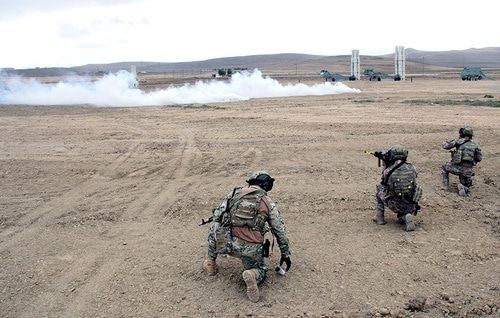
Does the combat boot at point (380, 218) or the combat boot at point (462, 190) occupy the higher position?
the combat boot at point (462, 190)

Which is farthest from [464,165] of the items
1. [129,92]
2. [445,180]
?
[129,92]

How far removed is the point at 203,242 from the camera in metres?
8.02

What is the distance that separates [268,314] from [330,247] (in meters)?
2.16

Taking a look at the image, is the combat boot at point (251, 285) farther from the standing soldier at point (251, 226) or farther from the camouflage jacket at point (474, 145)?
the camouflage jacket at point (474, 145)

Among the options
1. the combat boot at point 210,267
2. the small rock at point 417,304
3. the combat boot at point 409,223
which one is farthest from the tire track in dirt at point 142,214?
the combat boot at point 409,223

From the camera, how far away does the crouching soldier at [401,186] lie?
26.6 ft

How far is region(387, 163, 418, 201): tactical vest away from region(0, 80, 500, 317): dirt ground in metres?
0.65

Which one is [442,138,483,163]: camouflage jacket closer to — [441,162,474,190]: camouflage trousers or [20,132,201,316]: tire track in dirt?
[441,162,474,190]: camouflage trousers

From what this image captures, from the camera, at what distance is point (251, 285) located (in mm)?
6039

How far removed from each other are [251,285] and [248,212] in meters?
0.85

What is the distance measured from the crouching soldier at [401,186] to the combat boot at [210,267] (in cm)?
319

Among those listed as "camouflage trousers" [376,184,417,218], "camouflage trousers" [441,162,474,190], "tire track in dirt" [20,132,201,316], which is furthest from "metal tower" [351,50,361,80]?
"camouflage trousers" [376,184,417,218]

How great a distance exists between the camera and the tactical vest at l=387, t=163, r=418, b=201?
26.6 ft

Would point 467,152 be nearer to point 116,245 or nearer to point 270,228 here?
point 270,228
